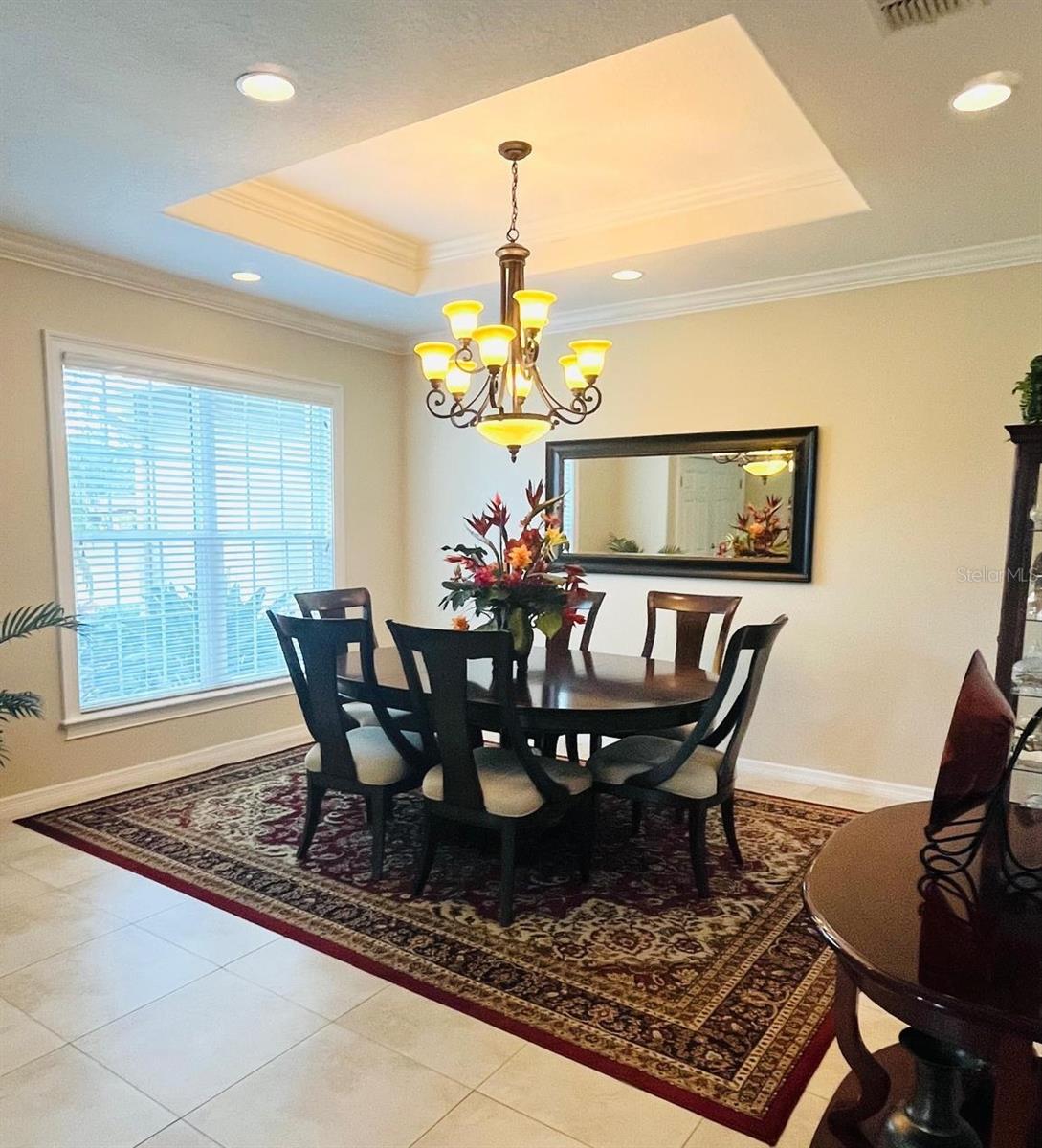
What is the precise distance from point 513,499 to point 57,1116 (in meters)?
4.00

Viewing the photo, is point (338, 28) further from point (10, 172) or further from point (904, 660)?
point (904, 660)

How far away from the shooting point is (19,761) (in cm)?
373

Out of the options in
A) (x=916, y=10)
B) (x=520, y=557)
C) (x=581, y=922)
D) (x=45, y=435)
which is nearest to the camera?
(x=916, y=10)

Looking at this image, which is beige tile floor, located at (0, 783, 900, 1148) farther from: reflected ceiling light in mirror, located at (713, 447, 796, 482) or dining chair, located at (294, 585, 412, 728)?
reflected ceiling light in mirror, located at (713, 447, 796, 482)

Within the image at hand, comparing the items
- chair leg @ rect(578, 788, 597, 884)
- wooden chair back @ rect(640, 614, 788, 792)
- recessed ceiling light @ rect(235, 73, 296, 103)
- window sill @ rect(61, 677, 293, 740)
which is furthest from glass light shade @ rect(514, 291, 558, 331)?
window sill @ rect(61, 677, 293, 740)

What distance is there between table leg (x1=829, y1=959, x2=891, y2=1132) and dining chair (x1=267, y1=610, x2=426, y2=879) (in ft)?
6.06

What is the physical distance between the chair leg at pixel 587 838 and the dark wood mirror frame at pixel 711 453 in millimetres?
1848

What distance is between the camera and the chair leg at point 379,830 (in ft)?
9.85

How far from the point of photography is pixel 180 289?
167 inches

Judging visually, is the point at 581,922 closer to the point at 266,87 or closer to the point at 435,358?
the point at 435,358

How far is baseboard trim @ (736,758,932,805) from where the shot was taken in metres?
3.96

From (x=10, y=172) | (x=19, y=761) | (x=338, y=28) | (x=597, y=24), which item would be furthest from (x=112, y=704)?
(x=597, y=24)

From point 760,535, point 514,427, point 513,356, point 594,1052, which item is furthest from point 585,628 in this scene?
point 594,1052

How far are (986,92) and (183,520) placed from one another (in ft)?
13.2
